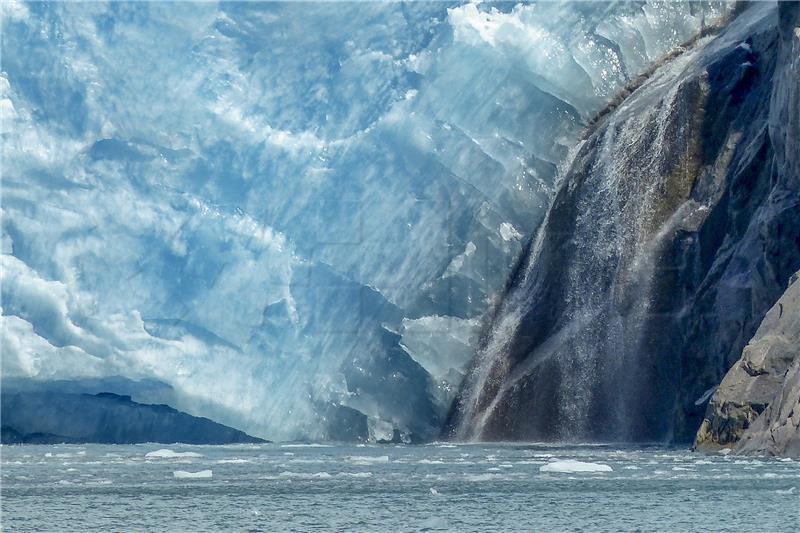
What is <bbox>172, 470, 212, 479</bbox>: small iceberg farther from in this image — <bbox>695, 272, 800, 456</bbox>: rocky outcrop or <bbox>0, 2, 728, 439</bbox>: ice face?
<bbox>0, 2, 728, 439</bbox>: ice face

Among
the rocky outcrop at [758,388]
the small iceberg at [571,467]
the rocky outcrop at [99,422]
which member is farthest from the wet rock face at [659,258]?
the rocky outcrop at [99,422]

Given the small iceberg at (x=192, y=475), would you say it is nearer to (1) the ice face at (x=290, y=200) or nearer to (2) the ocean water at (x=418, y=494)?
(2) the ocean water at (x=418, y=494)

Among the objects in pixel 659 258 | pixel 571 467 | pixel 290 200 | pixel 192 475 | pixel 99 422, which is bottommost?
pixel 192 475

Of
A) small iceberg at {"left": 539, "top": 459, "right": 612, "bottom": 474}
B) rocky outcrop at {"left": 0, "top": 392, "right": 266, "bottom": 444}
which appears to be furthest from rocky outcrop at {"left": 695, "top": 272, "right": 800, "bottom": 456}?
rocky outcrop at {"left": 0, "top": 392, "right": 266, "bottom": 444}

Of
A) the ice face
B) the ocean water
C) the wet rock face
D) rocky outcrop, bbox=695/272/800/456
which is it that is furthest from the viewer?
the ice face

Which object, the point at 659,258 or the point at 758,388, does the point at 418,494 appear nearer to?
the point at 758,388

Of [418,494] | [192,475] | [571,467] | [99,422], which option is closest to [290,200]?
[99,422]

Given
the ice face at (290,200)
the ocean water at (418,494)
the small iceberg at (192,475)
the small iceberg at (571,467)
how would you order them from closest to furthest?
1. the ocean water at (418,494)
2. the small iceberg at (571,467)
3. the small iceberg at (192,475)
4. the ice face at (290,200)
